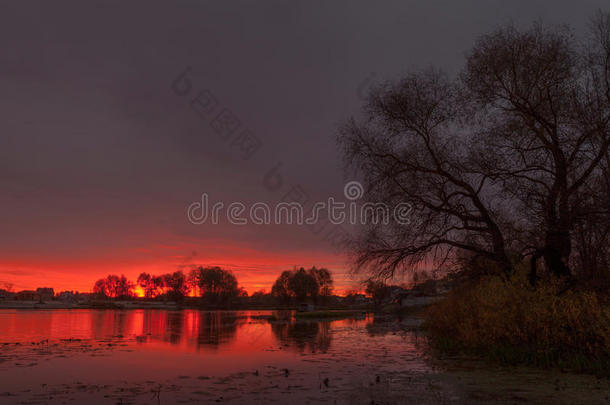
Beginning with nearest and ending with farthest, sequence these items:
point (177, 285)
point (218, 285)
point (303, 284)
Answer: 1. point (303, 284)
2. point (218, 285)
3. point (177, 285)

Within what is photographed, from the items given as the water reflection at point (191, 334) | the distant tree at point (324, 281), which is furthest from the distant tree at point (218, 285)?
the water reflection at point (191, 334)

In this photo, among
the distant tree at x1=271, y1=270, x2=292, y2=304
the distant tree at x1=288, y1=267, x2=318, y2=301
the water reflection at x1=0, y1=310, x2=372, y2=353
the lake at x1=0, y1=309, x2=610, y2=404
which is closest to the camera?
the lake at x1=0, y1=309, x2=610, y2=404

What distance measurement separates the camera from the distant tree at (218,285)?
173250 millimetres

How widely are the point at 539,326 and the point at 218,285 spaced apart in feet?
540

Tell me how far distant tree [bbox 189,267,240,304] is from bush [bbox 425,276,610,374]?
159796 mm

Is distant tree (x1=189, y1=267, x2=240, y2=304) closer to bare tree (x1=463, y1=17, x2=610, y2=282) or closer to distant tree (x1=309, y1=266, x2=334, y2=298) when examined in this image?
distant tree (x1=309, y1=266, x2=334, y2=298)

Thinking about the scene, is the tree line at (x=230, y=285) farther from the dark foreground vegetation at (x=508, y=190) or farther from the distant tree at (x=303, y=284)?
the dark foreground vegetation at (x=508, y=190)

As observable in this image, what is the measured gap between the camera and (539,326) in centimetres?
1580

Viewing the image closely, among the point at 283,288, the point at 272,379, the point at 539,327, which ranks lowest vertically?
the point at 272,379

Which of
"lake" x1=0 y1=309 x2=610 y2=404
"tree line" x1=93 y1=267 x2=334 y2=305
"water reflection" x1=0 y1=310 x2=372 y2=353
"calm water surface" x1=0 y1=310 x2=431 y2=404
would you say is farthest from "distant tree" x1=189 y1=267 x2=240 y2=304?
"lake" x1=0 y1=309 x2=610 y2=404

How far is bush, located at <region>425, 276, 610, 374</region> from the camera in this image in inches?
563

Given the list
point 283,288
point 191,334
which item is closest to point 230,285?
point 283,288

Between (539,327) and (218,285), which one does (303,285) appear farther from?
(539,327)

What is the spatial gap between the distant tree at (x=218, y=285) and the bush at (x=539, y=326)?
524ft
